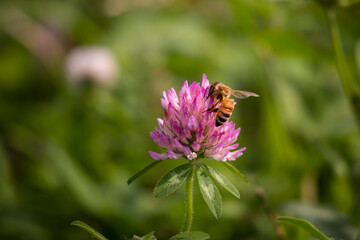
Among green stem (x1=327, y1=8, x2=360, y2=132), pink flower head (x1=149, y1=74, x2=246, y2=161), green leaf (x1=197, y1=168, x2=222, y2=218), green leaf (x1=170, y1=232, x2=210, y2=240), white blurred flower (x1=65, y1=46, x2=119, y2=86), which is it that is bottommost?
green leaf (x1=170, y1=232, x2=210, y2=240)

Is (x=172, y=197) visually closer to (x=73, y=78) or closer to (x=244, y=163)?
(x=244, y=163)

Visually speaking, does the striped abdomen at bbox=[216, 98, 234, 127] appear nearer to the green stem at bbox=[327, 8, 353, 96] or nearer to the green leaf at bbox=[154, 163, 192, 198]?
the green leaf at bbox=[154, 163, 192, 198]

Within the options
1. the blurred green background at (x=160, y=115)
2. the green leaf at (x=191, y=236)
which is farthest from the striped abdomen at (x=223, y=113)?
the blurred green background at (x=160, y=115)

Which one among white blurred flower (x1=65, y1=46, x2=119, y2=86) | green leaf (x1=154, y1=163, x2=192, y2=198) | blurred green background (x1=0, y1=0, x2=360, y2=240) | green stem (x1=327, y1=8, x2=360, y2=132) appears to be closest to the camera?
green leaf (x1=154, y1=163, x2=192, y2=198)

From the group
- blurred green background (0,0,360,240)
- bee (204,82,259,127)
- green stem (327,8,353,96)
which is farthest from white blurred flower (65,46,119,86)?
bee (204,82,259,127)

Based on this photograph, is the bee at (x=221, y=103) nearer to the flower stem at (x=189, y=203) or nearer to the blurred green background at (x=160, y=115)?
the flower stem at (x=189, y=203)

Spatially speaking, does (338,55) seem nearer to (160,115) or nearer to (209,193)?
(209,193)
